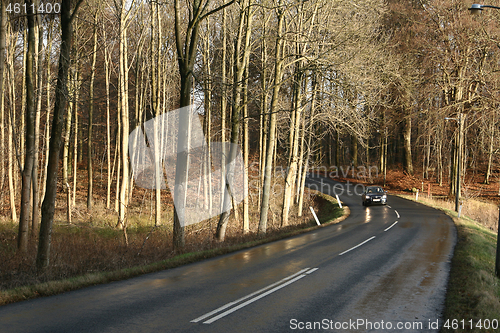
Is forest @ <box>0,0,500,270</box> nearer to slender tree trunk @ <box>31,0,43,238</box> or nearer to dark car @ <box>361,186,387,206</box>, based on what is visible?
slender tree trunk @ <box>31,0,43,238</box>

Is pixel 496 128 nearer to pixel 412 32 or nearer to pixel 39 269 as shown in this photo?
pixel 412 32

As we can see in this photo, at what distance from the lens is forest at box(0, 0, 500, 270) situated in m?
13.8

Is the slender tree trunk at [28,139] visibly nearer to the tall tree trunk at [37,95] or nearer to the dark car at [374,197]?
the tall tree trunk at [37,95]

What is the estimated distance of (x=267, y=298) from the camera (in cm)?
754

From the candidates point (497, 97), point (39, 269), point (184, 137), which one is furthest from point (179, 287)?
point (497, 97)

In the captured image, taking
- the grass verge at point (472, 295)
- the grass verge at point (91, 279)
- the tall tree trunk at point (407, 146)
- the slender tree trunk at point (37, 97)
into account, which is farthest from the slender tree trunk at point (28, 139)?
the tall tree trunk at point (407, 146)

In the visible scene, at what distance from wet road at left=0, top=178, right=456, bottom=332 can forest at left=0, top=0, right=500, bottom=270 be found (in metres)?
3.48

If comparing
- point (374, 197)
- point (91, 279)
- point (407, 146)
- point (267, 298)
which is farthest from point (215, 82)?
point (407, 146)

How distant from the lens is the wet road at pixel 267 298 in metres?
6.02

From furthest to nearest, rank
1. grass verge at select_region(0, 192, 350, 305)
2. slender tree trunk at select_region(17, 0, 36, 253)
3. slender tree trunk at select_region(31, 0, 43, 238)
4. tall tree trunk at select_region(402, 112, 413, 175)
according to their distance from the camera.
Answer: tall tree trunk at select_region(402, 112, 413, 175), slender tree trunk at select_region(31, 0, 43, 238), slender tree trunk at select_region(17, 0, 36, 253), grass verge at select_region(0, 192, 350, 305)

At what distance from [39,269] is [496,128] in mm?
48684

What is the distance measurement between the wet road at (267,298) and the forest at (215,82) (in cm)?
348

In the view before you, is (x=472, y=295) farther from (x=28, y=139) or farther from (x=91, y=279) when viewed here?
(x=28, y=139)

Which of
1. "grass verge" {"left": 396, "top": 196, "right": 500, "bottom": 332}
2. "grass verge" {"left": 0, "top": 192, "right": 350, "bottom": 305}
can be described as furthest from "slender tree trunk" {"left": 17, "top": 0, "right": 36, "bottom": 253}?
"grass verge" {"left": 396, "top": 196, "right": 500, "bottom": 332}
